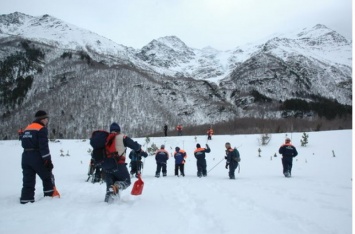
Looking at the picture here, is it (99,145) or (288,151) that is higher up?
(99,145)

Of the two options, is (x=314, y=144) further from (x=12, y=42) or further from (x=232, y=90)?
(x=12, y=42)

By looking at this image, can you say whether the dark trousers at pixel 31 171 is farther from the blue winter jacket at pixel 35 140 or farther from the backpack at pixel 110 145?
the backpack at pixel 110 145

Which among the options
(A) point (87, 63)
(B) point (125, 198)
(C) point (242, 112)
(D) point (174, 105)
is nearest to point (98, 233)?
(B) point (125, 198)

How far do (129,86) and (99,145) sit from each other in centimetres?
7807

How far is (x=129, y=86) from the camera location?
83.4 m

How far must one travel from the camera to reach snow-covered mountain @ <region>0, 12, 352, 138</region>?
7600 cm

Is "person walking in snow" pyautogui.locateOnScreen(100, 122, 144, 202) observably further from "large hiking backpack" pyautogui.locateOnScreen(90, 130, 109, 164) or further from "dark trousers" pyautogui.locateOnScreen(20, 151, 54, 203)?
"dark trousers" pyautogui.locateOnScreen(20, 151, 54, 203)

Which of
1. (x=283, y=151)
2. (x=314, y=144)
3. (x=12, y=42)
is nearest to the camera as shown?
(x=283, y=151)

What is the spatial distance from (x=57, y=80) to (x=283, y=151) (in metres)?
86.4

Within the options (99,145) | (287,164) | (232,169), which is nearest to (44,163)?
(99,145)

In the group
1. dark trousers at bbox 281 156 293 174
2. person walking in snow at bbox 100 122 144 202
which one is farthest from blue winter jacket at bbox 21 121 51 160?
dark trousers at bbox 281 156 293 174

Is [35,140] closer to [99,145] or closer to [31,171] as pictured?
[31,171]

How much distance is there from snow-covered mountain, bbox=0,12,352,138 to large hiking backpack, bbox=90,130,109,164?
59.8 meters

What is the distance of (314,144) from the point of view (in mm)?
23703
